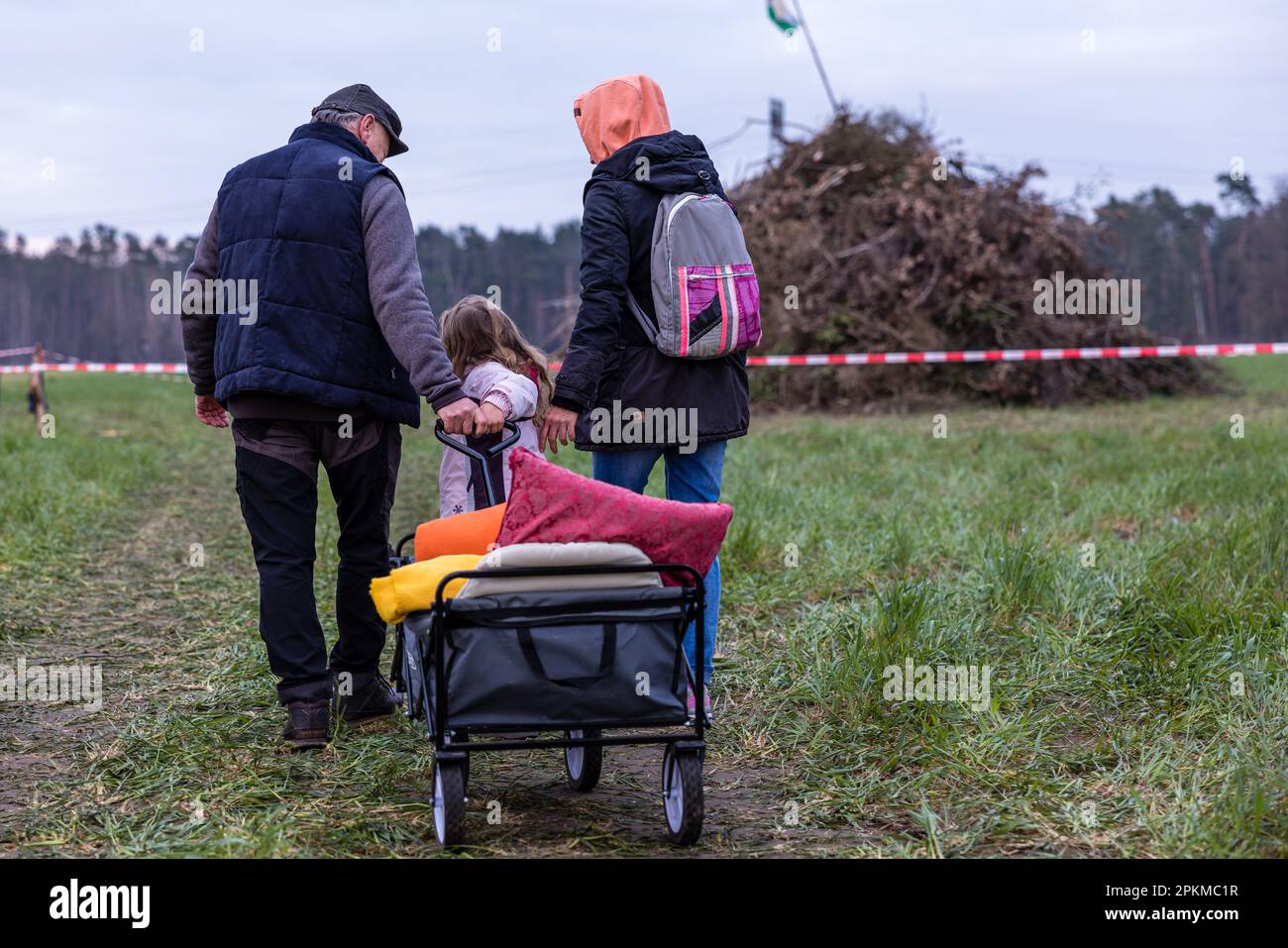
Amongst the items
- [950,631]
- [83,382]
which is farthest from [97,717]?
[83,382]

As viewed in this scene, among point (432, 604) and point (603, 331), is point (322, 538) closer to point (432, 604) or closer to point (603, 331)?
point (603, 331)

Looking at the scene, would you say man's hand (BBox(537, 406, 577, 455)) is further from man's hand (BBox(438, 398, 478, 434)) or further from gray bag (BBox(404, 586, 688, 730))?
gray bag (BBox(404, 586, 688, 730))

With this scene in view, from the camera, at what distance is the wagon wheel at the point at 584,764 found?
12.1ft

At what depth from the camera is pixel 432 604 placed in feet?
10.0

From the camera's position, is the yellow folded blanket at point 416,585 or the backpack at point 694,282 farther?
the backpack at point 694,282

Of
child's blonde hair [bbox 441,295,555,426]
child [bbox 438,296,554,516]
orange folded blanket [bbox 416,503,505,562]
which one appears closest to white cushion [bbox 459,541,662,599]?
orange folded blanket [bbox 416,503,505,562]

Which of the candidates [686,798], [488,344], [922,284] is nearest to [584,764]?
[686,798]

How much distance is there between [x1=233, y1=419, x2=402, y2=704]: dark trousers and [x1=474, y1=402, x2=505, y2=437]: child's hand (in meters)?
0.49

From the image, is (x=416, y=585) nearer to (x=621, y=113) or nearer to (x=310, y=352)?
(x=310, y=352)

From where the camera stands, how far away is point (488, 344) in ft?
15.0

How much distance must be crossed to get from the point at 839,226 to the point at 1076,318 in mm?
3634

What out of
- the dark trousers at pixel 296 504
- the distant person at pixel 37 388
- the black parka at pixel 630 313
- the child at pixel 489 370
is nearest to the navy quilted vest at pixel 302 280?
the dark trousers at pixel 296 504

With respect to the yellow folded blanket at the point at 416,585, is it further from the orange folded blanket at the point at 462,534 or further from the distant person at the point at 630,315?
the distant person at the point at 630,315

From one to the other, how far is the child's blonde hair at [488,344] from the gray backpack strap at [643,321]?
1.97 feet
